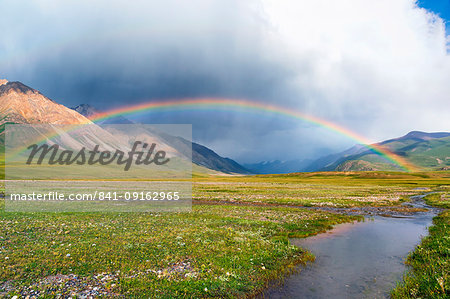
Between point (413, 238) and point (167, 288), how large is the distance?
2278 cm

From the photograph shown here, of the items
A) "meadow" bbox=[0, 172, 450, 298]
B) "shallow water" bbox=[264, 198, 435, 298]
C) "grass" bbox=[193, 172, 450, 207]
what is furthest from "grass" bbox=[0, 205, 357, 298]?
"grass" bbox=[193, 172, 450, 207]

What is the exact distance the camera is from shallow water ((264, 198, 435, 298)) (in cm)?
1198

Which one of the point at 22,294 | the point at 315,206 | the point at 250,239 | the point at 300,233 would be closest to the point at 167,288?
the point at 22,294

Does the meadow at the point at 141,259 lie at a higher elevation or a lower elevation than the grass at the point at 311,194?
higher

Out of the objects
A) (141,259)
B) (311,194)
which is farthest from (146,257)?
(311,194)

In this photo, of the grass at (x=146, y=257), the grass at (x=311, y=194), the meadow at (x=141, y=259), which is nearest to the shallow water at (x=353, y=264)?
the meadow at (x=141, y=259)

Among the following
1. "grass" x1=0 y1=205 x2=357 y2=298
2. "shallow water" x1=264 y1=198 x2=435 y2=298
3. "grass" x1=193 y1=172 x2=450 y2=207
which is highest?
"grass" x1=0 y1=205 x2=357 y2=298

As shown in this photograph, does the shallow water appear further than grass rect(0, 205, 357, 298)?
Yes

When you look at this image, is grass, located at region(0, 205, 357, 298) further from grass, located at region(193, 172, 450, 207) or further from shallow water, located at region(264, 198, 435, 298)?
grass, located at region(193, 172, 450, 207)

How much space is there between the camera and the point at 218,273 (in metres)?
13.0

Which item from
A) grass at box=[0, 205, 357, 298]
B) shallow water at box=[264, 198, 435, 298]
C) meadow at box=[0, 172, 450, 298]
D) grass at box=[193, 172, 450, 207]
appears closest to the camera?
meadow at box=[0, 172, 450, 298]

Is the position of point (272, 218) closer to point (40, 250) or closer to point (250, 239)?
point (250, 239)

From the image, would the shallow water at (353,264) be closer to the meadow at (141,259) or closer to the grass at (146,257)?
the meadow at (141,259)

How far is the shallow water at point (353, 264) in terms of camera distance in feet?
39.3
